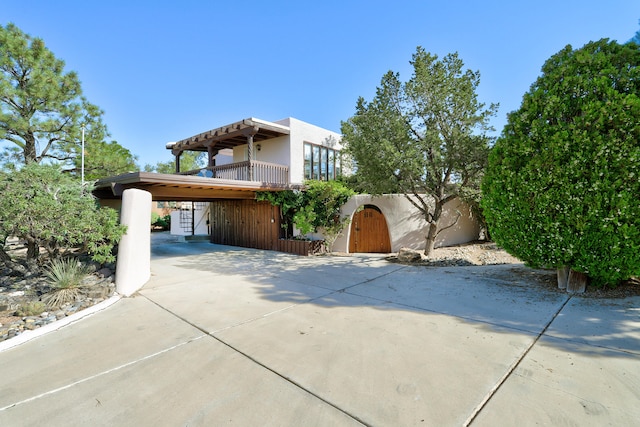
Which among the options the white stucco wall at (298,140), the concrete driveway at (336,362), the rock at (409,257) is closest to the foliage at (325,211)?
the white stucco wall at (298,140)

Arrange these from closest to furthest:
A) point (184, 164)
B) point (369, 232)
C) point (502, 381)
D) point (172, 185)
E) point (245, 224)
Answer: point (502, 381), point (172, 185), point (369, 232), point (245, 224), point (184, 164)

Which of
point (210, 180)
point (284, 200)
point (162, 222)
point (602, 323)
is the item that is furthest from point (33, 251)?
point (162, 222)

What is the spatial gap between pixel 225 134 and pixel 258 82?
10.9 ft

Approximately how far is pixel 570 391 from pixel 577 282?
13.4 feet

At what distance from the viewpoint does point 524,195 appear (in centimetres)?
551

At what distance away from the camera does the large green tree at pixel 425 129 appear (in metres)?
8.23

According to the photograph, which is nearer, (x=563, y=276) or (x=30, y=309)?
(x=30, y=309)

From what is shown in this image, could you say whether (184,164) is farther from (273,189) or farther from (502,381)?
(502,381)

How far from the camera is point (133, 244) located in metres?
6.09

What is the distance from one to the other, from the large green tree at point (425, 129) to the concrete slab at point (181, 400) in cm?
687

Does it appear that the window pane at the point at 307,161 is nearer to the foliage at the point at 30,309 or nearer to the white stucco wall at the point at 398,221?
the white stucco wall at the point at 398,221

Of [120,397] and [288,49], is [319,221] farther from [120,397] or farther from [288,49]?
[120,397]

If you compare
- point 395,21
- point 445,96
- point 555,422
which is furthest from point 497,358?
point 395,21

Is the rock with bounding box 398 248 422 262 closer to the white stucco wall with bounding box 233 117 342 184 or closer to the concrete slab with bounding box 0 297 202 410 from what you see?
the white stucco wall with bounding box 233 117 342 184
